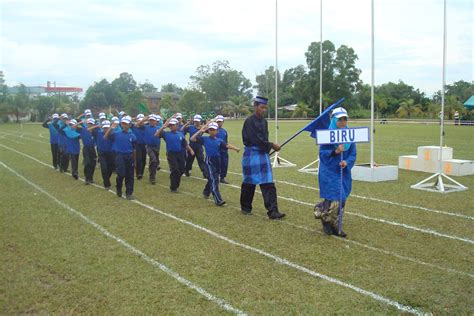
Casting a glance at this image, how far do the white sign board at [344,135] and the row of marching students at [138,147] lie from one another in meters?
2.63

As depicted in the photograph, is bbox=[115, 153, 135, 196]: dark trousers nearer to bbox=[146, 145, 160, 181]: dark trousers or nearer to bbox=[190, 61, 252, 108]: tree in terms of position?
bbox=[146, 145, 160, 181]: dark trousers

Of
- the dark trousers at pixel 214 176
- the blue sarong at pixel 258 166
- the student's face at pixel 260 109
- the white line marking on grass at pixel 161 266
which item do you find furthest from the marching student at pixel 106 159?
the student's face at pixel 260 109

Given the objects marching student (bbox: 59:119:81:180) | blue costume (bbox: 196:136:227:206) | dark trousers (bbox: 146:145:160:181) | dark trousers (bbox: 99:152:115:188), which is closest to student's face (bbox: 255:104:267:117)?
blue costume (bbox: 196:136:227:206)

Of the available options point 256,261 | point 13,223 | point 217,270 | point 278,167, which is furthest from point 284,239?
point 278,167

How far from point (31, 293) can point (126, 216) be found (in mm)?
3607

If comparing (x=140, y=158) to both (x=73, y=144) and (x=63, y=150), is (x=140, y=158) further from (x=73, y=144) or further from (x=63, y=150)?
(x=63, y=150)

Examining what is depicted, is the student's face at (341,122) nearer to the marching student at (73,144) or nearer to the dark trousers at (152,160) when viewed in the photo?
the dark trousers at (152,160)

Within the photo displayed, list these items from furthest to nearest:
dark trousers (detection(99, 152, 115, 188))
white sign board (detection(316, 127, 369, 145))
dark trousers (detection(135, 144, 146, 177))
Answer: dark trousers (detection(135, 144, 146, 177)) → dark trousers (detection(99, 152, 115, 188)) → white sign board (detection(316, 127, 369, 145))

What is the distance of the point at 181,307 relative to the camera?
4.73 metres


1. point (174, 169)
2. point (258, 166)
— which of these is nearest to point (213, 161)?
point (174, 169)

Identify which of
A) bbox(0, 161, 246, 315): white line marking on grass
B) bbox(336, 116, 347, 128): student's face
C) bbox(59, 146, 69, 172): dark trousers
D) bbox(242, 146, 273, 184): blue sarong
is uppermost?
bbox(336, 116, 347, 128): student's face

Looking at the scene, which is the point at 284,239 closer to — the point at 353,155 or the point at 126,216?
the point at 353,155

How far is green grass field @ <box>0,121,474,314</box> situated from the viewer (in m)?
4.85

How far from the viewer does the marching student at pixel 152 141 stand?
1295 centimetres
